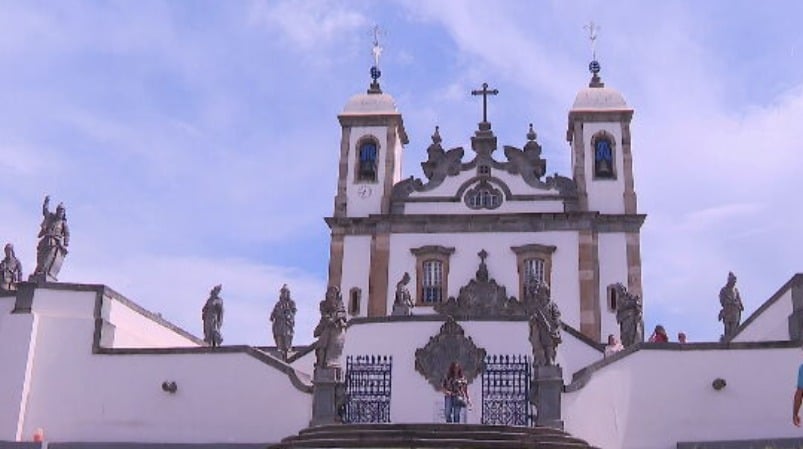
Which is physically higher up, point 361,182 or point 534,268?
point 361,182

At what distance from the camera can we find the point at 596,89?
39.2 metres

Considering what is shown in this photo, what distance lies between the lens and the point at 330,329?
2044 cm


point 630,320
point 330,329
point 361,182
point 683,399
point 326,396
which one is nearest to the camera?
point 330,329

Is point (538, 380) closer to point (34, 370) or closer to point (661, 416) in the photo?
point (661, 416)

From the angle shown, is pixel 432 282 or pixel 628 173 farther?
pixel 628 173

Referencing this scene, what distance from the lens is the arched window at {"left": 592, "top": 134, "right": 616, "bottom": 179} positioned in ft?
121

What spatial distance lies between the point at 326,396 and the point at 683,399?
292 inches

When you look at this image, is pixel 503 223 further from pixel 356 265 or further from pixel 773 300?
pixel 773 300

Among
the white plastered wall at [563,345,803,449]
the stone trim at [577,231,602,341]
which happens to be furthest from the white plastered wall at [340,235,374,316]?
the white plastered wall at [563,345,803,449]

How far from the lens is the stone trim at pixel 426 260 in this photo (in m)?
34.1

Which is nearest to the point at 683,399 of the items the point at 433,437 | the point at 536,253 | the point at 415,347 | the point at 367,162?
the point at 415,347

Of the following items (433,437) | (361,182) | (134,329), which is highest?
(361,182)

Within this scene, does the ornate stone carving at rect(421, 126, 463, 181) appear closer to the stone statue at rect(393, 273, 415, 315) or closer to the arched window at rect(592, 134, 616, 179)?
the arched window at rect(592, 134, 616, 179)

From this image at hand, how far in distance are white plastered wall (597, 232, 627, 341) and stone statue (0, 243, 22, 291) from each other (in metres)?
18.0
